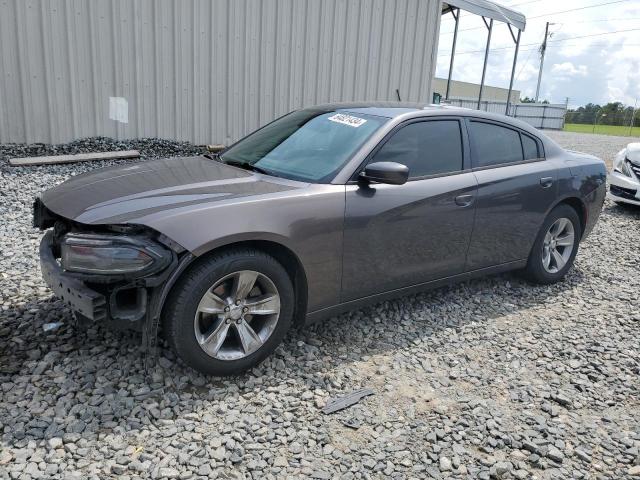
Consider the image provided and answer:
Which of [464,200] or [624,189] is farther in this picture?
[624,189]

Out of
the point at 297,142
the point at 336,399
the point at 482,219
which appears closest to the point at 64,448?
the point at 336,399

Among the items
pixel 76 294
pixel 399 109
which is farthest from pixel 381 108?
pixel 76 294

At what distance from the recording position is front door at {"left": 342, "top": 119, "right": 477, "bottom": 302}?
3.23 metres

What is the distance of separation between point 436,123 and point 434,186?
1.74ft

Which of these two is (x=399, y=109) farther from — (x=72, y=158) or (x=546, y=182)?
(x=72, y=158)

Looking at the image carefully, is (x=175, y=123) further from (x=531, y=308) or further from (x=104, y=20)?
(x=531, y=308)

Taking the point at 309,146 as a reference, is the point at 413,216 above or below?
below

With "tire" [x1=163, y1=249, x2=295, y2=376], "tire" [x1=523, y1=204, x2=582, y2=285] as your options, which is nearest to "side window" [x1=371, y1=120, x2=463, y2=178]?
"tire" [x1=163, y1=249, x2=295, y2=376]

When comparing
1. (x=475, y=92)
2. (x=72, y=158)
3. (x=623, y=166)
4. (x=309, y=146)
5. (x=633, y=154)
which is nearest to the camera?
(x=309, y=146)

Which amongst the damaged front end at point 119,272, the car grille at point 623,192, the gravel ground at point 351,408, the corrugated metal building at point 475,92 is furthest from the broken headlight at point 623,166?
the corrugated metal building at point 475,92

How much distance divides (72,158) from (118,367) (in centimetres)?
535

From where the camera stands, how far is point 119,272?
2543mm

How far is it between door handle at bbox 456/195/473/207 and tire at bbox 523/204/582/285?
1.04 metres

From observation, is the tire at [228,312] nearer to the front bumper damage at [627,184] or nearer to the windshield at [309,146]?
the windshield at [309,146]
